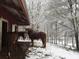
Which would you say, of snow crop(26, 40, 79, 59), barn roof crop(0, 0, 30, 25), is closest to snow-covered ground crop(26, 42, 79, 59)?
snow crop(26, 40, 79, 59)

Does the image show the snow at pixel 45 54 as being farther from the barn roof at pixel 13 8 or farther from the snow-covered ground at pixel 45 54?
the barn roof at pixel 13 8

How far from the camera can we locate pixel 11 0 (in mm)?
3141

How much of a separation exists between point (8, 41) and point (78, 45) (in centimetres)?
1189

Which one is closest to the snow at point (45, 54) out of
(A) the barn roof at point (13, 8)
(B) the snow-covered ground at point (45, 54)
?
(B) the snow-covered ground at point (45, 54)

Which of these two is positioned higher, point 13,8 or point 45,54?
point 13,8

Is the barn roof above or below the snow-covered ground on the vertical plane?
above

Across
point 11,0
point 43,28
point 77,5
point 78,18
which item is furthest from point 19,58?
point 43,28

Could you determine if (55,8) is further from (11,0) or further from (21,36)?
(11,0)

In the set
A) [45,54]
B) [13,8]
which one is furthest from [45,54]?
[13,8]

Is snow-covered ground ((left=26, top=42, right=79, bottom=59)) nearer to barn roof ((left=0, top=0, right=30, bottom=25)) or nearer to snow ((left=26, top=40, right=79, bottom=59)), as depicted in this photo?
snow ((left=26, top=40, right=79, bottom=59))

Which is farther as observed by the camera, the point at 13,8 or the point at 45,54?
the point at 45,54

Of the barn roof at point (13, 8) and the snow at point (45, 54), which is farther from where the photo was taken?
the snow at point (45, 54)

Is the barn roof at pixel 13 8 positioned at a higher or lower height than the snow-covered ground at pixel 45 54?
higher

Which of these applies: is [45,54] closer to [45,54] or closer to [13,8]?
[45,54]
